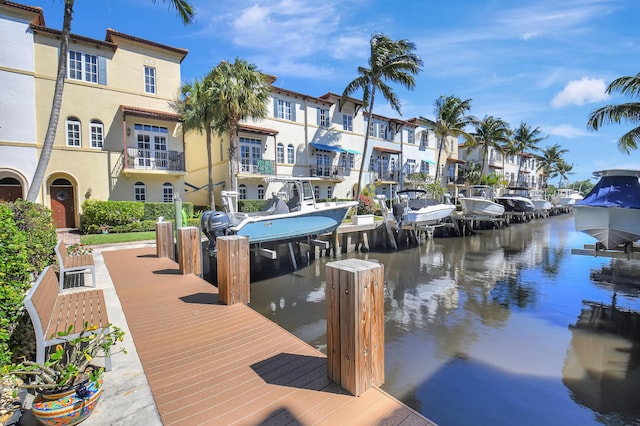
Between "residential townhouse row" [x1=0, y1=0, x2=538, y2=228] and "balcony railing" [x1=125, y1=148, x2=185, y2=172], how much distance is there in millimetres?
56

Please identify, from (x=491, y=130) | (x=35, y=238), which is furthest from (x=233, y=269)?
(x=491, y=130)

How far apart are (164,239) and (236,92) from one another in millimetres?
10539

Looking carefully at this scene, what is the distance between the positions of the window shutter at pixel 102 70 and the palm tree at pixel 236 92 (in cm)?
551

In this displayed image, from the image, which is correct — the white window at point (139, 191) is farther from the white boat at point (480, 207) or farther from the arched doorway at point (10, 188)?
the white boat at point (480, 207)

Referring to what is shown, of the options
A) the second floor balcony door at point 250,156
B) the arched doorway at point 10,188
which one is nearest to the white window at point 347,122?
the second floor balcony door at point 250,156

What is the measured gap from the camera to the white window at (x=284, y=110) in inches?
952

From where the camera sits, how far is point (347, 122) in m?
28.8

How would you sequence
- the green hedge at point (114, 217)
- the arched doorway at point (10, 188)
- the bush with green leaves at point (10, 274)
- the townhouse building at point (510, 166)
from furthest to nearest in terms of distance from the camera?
the townhouse building at point (510, 166) → the green hedge at point (114, 217) → the arched doorway at point (10, 188) → the bush with green leaves at point (10, 274)

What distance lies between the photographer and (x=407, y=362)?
5629 millimetres

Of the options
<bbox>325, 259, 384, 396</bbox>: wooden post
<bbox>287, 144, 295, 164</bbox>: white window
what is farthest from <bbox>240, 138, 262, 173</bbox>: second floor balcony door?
<bbox>325, 259, 384, 396</bbox>: wooden post

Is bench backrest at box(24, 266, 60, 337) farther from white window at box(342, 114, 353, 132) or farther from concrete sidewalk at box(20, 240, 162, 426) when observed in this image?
white window at box(342, 114, 353, 132)

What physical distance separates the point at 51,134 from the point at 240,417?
13.1 meters

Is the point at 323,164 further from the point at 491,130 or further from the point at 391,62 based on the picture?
the point at 491,130

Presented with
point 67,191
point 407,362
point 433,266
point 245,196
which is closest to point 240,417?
point 407,362
